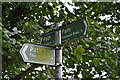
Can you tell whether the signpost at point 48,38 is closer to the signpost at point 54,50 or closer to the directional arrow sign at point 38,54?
the signpost at point 54,50

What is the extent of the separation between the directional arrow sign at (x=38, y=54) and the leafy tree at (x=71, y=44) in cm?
133

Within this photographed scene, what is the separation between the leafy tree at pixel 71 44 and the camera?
4.07m

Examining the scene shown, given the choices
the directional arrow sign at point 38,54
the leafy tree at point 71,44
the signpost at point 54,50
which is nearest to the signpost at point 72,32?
the signpost at point 54,50

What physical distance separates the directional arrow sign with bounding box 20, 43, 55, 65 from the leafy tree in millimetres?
1331

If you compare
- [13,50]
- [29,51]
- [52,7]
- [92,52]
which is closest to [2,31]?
[13,50]

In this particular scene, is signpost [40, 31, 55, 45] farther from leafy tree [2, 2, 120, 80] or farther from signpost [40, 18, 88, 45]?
leafy tree [2, 2, 120, 80]

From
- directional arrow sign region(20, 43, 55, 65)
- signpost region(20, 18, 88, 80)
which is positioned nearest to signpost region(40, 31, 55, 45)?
signpost region(20, 18, 88, 80)

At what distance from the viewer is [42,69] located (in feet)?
14.3

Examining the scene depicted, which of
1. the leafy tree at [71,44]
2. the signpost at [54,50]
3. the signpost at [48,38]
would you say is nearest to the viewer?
the signpost at [54,50]

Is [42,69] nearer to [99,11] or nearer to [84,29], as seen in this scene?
[99,11]

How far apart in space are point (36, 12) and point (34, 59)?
2.51 metres

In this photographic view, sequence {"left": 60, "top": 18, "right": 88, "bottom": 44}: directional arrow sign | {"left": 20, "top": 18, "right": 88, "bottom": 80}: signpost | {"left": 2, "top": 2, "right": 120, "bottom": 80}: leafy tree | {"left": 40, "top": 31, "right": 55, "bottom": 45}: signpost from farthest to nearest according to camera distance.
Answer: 1. {"left": 2, "top": 2, "right": 120, "bottom": 80}: leafy tree
2. {"left": 40, "top": 31, "right": 55, "bottom": 45}: signpost
3. {"left": 20, "top": 18, "right": 88, "bottom": 80}: signpost
4. {"left": 60, "top": 18, "right": 88, "bottom": 44}: directional arrow sign

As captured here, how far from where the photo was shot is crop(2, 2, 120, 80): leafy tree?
4070mm

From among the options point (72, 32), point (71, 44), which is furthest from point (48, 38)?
point (71, 44)
